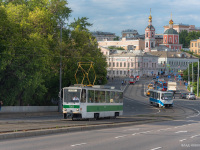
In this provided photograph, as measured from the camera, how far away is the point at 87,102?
3603 centimetres

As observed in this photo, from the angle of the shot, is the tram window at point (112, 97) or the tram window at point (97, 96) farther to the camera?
the tram window at point (112, 97)

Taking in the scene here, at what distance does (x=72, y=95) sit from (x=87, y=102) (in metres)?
1.31

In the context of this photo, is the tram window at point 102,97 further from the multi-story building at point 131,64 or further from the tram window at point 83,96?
the multi-story building at point 131,64

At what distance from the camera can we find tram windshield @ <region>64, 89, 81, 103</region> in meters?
35.6

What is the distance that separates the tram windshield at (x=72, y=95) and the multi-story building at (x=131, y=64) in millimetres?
141088

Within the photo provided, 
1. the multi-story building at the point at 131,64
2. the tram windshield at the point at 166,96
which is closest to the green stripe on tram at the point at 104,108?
the tram windshield at the point at 166,96

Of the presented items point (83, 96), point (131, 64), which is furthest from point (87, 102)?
point (131, 64)

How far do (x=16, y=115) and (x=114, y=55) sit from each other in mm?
149153

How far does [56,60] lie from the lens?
56406 mm

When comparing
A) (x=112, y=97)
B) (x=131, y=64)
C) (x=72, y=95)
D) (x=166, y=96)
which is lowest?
(x=166, y=96)

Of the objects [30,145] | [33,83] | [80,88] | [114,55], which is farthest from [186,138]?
[114,55]

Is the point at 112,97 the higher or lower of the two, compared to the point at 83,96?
lower

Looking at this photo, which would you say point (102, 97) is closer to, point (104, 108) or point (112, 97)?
point (104, 108)

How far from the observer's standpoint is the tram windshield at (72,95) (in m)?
35.6
